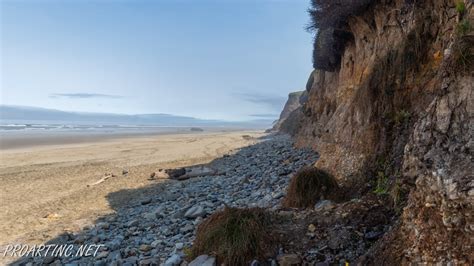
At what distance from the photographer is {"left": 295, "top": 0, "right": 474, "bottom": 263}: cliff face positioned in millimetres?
3160

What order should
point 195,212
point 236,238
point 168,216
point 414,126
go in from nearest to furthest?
point 414,126
point 236,238
point 195,212
point 168,216

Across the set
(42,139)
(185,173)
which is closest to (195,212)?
(185,173)

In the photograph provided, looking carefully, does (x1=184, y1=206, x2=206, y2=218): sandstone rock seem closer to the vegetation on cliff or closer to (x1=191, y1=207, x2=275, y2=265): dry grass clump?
(x1=191, y1=207, x2=275, y2=265): dry grass clump

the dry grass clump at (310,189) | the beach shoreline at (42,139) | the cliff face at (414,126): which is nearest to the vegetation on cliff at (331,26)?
the cliff face at (414,126)

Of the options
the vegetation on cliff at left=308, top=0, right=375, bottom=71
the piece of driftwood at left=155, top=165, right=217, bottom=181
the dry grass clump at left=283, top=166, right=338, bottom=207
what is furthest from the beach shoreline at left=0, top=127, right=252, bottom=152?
the dry grass clump at left=283, top=166, right=338, bottom=207

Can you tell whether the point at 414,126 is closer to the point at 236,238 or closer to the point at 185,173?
the point at 236,238

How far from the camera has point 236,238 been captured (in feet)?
15.8

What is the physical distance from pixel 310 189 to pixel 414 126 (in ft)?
8.76

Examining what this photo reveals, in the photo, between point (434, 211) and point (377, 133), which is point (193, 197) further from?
point (434, 211)

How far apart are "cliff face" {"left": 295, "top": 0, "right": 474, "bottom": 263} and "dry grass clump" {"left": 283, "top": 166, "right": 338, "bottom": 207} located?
0.43 m

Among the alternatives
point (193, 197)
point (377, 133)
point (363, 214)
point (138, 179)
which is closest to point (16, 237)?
point (193, 197)

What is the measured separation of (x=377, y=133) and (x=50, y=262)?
23.2 ft

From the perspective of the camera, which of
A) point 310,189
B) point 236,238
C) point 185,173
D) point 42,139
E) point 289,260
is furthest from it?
point 42,139

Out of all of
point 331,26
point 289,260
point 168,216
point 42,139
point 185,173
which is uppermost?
point 331,26
